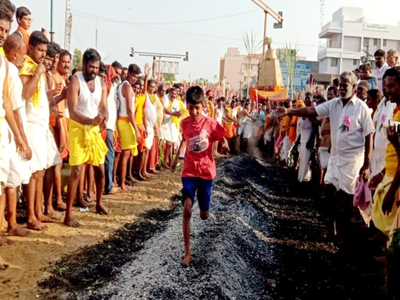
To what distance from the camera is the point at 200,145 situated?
14.8ft

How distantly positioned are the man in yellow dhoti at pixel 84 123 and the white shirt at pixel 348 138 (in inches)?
108

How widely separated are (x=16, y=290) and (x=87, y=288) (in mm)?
555

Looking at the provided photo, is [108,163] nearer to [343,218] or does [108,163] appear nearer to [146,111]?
[146,111]

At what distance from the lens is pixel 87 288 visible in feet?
12.5

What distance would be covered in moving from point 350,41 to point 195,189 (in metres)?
63.3

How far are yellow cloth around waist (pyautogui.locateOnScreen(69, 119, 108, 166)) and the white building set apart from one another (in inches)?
2305

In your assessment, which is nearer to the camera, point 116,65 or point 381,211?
point 381,211

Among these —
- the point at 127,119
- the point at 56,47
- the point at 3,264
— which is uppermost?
the point at 56,47

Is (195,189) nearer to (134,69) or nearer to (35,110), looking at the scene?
(35,110)

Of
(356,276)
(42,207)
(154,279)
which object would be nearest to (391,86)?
(356,276)

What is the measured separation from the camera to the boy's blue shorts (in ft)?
14.5

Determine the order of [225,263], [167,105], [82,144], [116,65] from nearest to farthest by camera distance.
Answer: [225,263]
[82,144]
[116,65]
[167,105]

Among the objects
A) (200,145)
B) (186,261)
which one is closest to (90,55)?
(200,145)

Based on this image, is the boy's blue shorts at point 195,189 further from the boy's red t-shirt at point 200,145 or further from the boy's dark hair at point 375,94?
the boy's dark hair at point 375,94
